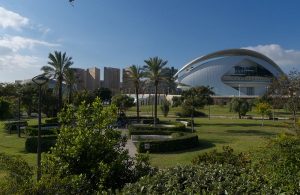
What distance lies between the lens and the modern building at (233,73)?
470 feet

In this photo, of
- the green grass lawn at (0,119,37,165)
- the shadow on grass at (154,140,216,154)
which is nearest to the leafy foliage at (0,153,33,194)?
the green grass lawn at (0,119,37,165)

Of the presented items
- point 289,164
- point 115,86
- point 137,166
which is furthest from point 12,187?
point 115,86

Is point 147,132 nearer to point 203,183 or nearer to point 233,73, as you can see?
point 203,183

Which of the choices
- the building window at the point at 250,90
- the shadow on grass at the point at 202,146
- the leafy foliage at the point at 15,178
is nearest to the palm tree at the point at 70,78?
the shadow on grass at the point at 202,146

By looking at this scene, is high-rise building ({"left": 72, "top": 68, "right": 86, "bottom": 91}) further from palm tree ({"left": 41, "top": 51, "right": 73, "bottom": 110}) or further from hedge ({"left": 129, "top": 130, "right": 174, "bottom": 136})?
hedge ({"left": 129, "top": 130, "right": 174, "bottom": 136})

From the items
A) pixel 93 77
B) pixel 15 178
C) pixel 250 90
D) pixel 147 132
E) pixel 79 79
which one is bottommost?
pixel 147 132

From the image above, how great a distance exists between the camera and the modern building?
143 m

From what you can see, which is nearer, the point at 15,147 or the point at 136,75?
the point at 15,147

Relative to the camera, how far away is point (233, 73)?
147 m

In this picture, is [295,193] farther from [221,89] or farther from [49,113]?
[221,89]

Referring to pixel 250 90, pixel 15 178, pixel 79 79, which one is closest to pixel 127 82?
pixel 79 79

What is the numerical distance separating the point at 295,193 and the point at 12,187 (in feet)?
18.4

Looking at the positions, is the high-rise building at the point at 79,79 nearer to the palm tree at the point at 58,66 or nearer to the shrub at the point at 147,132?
the palm tree at the point at 58,66

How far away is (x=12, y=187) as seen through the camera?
8.22 metres
